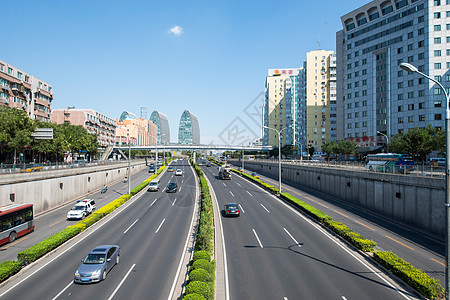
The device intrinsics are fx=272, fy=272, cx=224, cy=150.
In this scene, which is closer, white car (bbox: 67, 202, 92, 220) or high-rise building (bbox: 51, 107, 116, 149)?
white car (bbox: 67, 202, 92, 220)

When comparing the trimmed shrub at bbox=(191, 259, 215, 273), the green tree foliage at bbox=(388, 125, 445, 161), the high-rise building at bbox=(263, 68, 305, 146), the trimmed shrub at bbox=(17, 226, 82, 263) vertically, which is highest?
the high-rise building at bbox=(263, 68, 305, 146)

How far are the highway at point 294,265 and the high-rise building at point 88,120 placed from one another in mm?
99749

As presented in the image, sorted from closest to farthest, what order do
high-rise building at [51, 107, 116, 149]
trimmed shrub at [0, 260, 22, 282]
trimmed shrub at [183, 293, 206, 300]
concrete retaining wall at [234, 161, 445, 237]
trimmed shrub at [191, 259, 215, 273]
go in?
trimmed shrub at [183, 293, 206, 300] → trimmed shrub at [191, 259, 215, 273] → trimmed shrub at [0, 260, 22, 282] → concrete retaining wall at [234, 161, 445, 237] → high-rise building at [51, 107, 116, 149]

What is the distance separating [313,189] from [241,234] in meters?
32.1

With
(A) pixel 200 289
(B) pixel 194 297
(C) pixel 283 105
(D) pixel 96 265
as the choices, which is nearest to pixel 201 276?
(A) pixel 200 289

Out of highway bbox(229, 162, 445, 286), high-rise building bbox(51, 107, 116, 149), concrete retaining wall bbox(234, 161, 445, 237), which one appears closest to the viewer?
highway bbox(229, 162, 445, 286)

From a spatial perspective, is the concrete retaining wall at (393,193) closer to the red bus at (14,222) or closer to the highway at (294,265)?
the highway at (294,265)

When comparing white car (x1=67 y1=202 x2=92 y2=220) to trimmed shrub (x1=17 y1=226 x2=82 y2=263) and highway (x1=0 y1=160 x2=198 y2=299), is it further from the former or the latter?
trimmed shrub (x1=17 y1=226 x2=82 y2=263)

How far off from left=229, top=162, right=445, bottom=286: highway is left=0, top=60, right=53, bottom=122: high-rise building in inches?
2915

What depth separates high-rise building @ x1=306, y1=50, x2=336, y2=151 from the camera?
126m

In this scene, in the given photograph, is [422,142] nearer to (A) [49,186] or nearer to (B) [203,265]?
(B) [203,265]

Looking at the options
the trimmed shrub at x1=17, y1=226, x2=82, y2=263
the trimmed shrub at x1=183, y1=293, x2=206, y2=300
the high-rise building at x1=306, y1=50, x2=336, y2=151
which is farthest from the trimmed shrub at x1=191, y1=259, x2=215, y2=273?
the high-rise building at x1=306, y1=50, x2=336, y2=151

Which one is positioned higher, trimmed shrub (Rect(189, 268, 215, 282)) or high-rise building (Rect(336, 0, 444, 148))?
high-rise building (Rect(336, 0, 444, 148))

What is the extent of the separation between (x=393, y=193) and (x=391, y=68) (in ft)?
199
